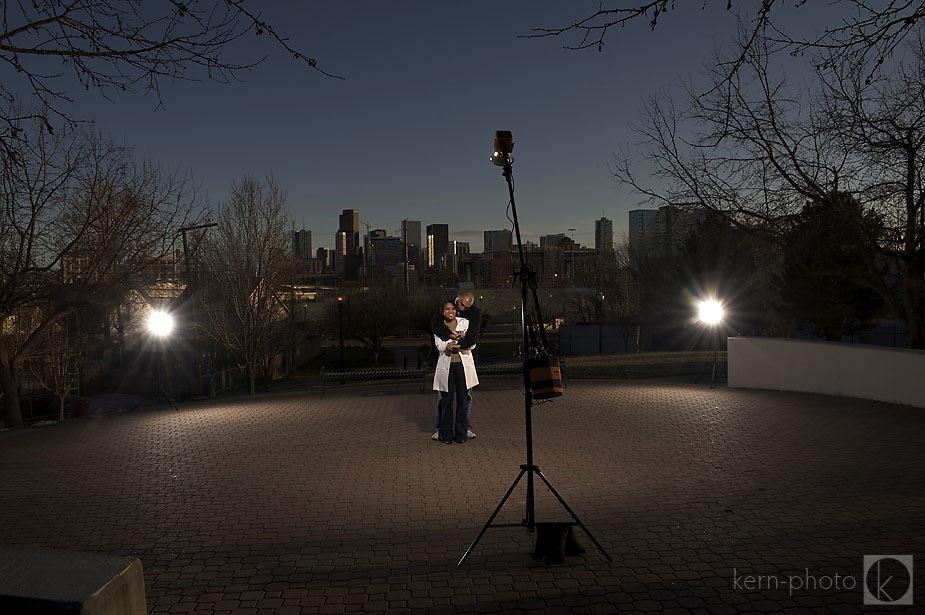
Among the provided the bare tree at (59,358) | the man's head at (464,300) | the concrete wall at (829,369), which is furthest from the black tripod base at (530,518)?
the bare tree at (59,358)

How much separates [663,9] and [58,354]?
24456mm

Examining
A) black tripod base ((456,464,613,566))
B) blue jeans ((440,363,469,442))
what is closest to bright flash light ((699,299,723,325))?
blue jeans ((440,363,469,442))

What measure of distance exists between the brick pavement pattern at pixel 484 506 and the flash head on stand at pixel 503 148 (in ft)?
9.36

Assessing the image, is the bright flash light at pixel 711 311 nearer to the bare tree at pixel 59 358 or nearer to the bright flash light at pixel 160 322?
the bright flash light at pixel 160 322

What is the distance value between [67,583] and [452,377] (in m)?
6.35

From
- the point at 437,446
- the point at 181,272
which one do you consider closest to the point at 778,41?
the point at 437,446

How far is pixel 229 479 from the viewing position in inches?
297

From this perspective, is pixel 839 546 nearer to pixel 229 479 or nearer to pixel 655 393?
pixel 229 479

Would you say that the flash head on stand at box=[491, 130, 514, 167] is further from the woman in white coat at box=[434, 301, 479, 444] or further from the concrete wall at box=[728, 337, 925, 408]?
the concrete wall at box=[728, 337, 925, 408]

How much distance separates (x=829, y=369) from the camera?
12359 millimetres

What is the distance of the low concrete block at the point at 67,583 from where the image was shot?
263 cm

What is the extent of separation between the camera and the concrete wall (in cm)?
1100

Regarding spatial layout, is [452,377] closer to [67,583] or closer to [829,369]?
[67,583]

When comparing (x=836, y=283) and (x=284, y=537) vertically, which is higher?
(x=836, y=283)
